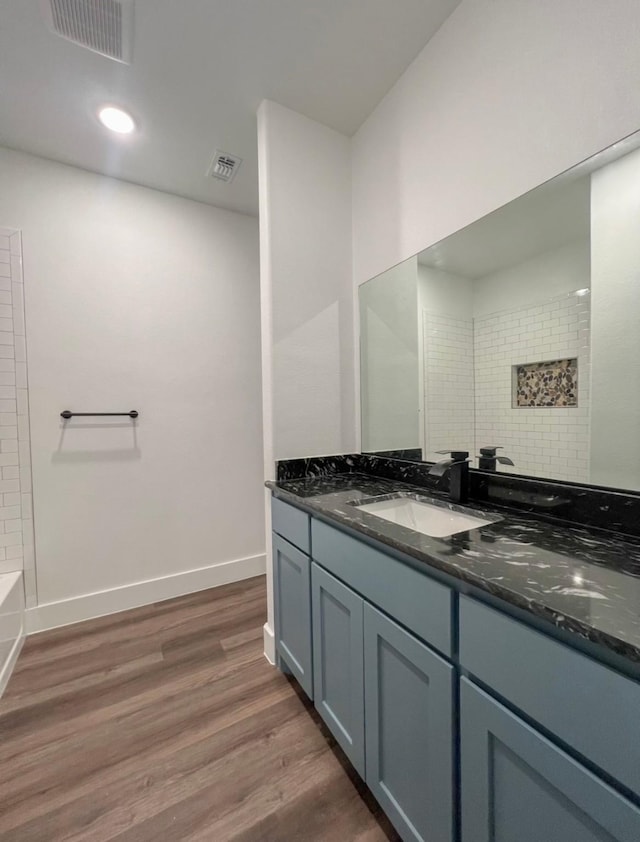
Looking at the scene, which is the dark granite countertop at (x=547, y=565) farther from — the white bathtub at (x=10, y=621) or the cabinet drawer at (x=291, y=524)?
the white bathtub at (x=10, y=621)

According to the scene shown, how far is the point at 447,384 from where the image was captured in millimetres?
1415

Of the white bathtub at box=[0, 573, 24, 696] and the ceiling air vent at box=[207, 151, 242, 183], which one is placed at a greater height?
the ceiling air vent at box=[207, 151, 242, 183]

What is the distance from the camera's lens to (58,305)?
6.38 feet

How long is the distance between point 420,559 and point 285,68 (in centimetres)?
196

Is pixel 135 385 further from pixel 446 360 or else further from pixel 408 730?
pixel 408 730

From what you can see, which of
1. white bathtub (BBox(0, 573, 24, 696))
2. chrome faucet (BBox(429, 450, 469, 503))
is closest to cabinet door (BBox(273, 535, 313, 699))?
chrome faucet (BBox(429, 450, 469, 503))

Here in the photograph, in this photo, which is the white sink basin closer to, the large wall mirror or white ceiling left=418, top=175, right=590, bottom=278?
the large wall mirror

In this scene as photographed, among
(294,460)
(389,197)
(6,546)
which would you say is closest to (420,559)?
(294,460)

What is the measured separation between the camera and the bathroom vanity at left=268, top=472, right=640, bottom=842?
49 centimetres

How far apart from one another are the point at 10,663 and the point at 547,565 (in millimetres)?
2332

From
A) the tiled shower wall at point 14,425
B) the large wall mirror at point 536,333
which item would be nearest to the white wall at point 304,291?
the large wall mirror at point 536,333

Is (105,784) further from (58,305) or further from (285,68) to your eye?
(285,68)

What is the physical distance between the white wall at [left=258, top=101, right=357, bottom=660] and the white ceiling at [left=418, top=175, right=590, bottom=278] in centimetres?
58

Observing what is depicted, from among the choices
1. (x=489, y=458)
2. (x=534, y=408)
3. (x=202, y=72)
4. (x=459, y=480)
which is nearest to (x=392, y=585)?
(x=459, y=480)
